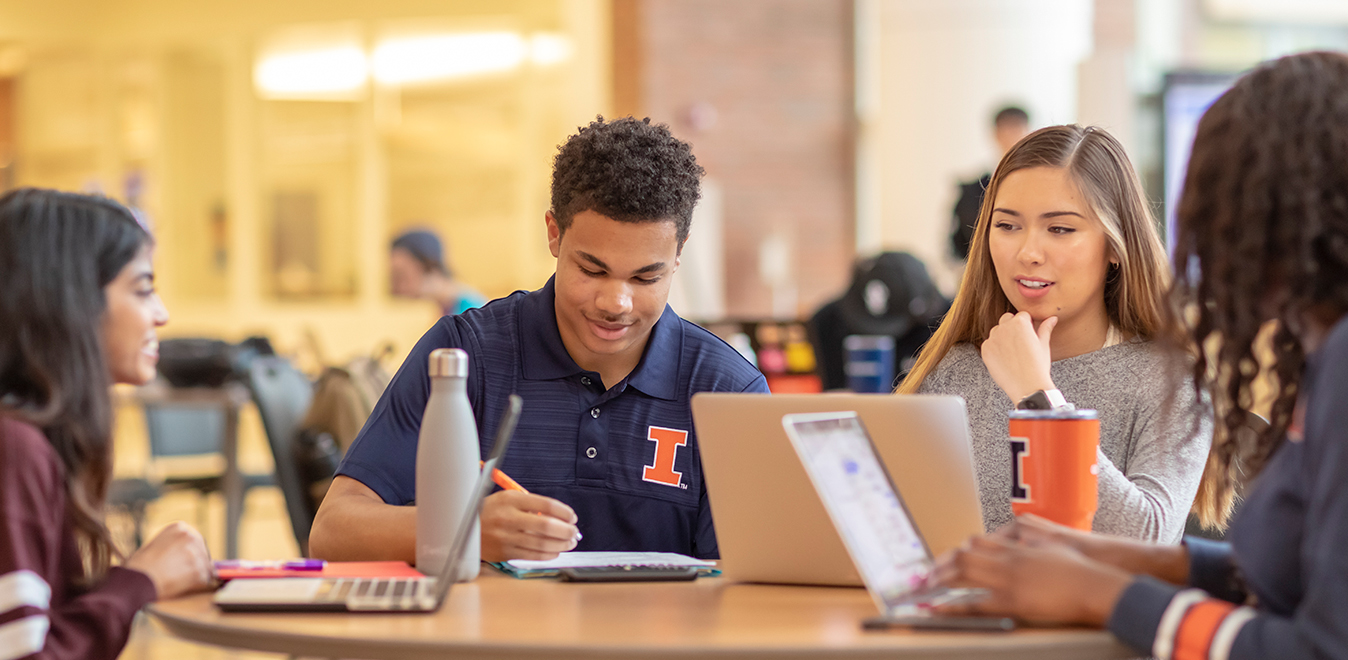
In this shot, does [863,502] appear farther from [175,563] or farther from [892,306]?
[892,306]

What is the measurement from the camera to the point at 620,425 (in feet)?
5.60

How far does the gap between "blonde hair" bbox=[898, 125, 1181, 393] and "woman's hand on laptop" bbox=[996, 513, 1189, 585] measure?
0.60 m

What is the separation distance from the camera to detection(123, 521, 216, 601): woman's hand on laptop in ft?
4.06

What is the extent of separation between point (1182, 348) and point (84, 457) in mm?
1101

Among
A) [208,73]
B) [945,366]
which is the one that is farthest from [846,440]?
[208,73]

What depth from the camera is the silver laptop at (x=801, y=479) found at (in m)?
1.28

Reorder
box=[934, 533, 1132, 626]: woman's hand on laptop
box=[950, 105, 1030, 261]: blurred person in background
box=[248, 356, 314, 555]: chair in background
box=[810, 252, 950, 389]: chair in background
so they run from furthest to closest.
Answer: box=[950, 105, 1030, 261]: blurred person in background
box=[810, 252, 950, 389]: chair in background
box=[248, 356, 314, 555]: chair in background
box=[934, 533, 1132, 626]: woman's hand on laptop

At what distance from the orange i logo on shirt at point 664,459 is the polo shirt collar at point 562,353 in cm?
5

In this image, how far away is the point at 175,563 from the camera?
1.25 meters

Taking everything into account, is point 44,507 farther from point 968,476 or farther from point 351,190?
point 351,190

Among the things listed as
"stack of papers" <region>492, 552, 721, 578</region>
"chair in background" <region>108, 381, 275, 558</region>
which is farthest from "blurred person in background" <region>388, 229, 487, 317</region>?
"stack of papers" <region>492, 552, 721, 578</region>

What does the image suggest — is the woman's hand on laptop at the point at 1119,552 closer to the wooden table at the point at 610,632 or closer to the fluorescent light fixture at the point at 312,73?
the wooden table at the point at 610,632

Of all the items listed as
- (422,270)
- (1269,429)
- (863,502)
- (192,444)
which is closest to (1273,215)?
(1269,429)

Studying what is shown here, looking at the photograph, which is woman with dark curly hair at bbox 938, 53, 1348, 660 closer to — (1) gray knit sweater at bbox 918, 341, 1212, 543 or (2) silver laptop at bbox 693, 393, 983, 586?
(2) silver laptop at bbox 693, 393, 983, 586
